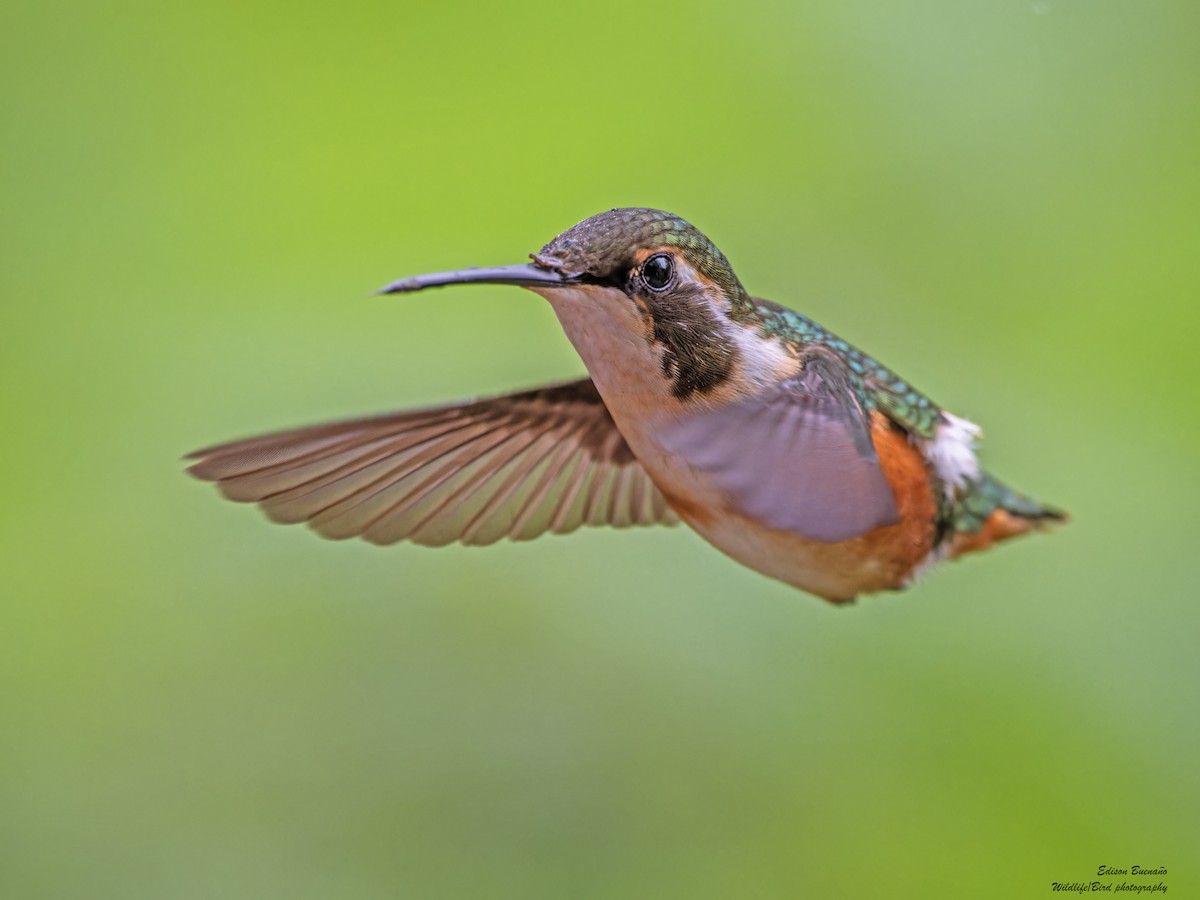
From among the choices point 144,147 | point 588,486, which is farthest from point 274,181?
point 588,486

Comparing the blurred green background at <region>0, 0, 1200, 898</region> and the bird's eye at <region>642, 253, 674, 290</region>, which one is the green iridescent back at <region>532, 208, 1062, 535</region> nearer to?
the bird's eye at <region>642, 253, 674, 290</region>

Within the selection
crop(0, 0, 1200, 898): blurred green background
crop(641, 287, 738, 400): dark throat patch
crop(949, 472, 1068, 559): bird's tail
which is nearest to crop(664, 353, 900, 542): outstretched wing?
crop(641, 287, 738, 400): dark throat patch

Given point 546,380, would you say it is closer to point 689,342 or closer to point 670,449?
point 689,342

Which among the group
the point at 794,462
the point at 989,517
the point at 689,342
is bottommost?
the point at 989,517

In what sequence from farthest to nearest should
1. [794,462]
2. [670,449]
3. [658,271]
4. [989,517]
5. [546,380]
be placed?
[546,380]
[989,517]
[658,271]
[670,449]
[794,462]

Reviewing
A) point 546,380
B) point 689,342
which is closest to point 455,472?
point 689,342

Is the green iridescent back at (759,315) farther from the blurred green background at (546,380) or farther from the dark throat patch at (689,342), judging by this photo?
the blurred green background at (546,380)
